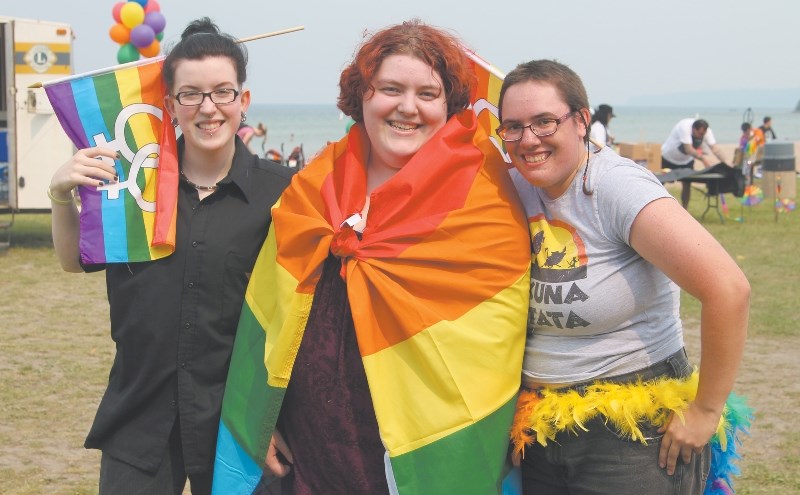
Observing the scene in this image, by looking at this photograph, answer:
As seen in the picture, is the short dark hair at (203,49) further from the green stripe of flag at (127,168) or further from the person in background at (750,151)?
the person in background at (750,151)

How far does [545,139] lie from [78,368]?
527cm

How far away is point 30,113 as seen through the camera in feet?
39.2

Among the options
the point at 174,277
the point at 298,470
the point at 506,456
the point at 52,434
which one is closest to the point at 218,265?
the point at 174,277

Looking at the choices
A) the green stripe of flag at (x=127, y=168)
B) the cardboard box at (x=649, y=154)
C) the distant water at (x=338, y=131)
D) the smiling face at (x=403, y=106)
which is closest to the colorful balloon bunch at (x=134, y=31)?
the distant water at (x=338, y=131)

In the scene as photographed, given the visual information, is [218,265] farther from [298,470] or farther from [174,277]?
[298,470]

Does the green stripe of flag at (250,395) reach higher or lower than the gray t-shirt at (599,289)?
lower

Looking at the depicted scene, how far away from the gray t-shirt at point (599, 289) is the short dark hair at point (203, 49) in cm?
108

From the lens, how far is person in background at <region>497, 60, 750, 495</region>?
251 centimetres

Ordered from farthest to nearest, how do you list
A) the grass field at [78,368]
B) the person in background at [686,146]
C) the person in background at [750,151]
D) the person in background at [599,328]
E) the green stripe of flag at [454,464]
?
the person in background at [750,151] < the person in background at [686,146] < the grass field at [78,368] < the green stripe of flag at [454,464] < the person in background at [599,328]

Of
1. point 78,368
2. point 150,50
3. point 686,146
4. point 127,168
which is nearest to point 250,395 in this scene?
point 127,168

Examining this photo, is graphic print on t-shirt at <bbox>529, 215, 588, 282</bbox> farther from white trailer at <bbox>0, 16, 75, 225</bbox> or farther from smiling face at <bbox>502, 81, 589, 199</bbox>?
white trailer at <bbox>0, 16, 75, 225</bbox>

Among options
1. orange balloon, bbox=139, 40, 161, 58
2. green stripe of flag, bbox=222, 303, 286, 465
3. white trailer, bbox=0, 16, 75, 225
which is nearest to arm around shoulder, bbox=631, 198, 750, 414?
green stripe of flag, bbox=222, 303, 286, 465

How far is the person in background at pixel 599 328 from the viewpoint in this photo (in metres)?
2.51

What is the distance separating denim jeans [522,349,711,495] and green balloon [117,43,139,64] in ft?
28.8
